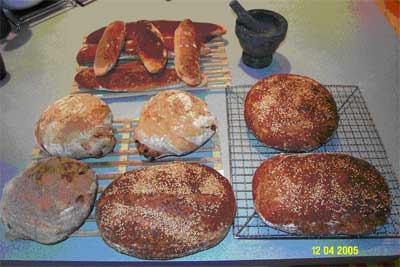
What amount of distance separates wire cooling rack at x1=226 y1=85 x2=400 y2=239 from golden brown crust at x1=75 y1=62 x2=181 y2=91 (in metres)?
0.31

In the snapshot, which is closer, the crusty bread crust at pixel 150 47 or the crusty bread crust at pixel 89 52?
the crusty bread crust at pixel 150 47

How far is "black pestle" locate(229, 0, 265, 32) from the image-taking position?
151 centimetres

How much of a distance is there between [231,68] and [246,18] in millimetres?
302

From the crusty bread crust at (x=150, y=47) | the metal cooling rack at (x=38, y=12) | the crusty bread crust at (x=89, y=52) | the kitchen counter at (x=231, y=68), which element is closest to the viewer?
the kitchen counter at (x=231, y=68)

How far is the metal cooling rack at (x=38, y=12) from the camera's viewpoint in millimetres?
2006

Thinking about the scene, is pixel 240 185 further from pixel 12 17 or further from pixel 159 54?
pixel 12 17

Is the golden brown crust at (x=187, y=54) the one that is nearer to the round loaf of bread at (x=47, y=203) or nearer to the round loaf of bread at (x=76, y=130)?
the round loaf of bread at (x=76, y=130)

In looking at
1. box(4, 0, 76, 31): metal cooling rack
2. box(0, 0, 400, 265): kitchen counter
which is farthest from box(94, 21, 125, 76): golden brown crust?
box(4, 0, 76, 31): metal cooling rack

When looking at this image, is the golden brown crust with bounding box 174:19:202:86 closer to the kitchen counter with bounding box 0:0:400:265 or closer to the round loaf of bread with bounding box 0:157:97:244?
the kitchen counter with bounding box 0:0:400:265

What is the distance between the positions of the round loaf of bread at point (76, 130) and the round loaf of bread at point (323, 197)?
0.63 meters

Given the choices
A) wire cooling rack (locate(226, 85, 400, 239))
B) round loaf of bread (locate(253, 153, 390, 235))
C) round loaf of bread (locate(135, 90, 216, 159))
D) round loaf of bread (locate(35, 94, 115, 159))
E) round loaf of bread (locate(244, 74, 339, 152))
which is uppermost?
round loaf of bread (locate(35, 94, 115, 159))

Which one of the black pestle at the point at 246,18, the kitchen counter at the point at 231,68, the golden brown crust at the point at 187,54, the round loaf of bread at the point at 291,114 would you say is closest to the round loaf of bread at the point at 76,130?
the kitchen counter at the point at 231,68

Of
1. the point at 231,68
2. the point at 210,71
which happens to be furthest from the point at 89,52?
the point at 231,68

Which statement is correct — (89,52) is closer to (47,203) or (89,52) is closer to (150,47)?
(150,47)
